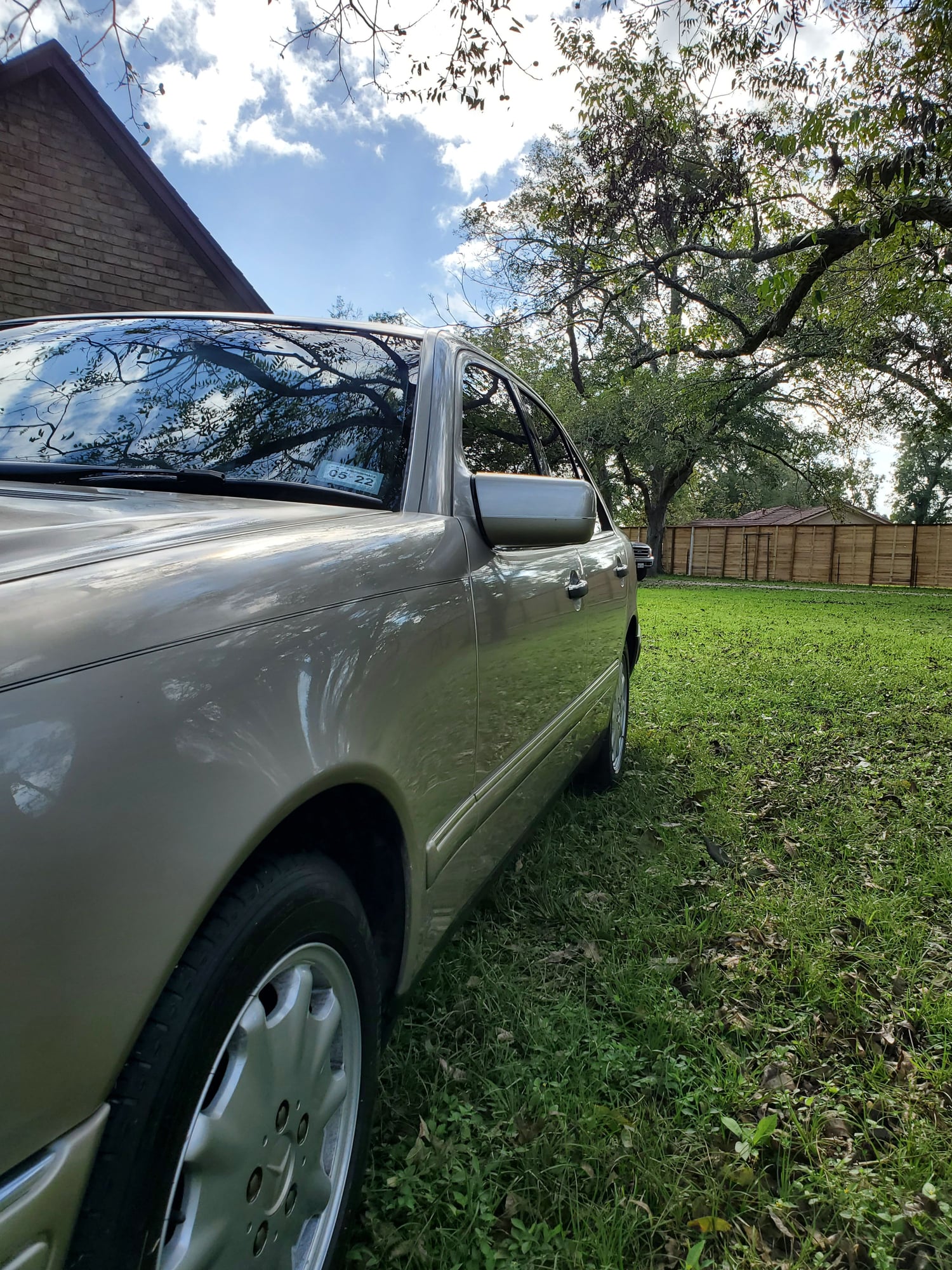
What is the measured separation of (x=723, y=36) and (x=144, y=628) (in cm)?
796

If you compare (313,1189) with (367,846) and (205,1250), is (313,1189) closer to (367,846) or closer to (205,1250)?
(205,1250)

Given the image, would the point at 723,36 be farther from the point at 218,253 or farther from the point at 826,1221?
the point at 826,1221

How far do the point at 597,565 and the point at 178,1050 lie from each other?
2.56 metres

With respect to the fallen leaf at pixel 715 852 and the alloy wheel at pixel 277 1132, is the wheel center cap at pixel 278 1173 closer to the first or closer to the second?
the alloy wheel at pixel 277 1132

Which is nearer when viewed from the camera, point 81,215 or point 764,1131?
point 764,1131

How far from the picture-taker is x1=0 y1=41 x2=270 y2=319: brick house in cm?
963

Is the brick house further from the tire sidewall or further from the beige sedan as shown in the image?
the beige sedan

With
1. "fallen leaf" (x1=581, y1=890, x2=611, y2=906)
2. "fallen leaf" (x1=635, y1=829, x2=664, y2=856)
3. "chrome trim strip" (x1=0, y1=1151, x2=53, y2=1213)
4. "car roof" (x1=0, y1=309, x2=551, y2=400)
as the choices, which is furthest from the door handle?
"chrome trim strip" (x1=0, y1=1151, x2=53, y2=1213)

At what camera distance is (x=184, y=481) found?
164 centimetres

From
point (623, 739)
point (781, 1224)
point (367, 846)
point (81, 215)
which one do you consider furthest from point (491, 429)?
point (81, 215)

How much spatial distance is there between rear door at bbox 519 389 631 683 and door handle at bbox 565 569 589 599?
8 centimetres

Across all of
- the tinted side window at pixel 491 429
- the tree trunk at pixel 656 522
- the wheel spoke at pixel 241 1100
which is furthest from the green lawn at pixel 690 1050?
the tree trunk at pixel 656 522

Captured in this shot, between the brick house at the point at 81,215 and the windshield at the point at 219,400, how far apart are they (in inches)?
351

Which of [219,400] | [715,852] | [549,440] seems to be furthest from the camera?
[549,440]
